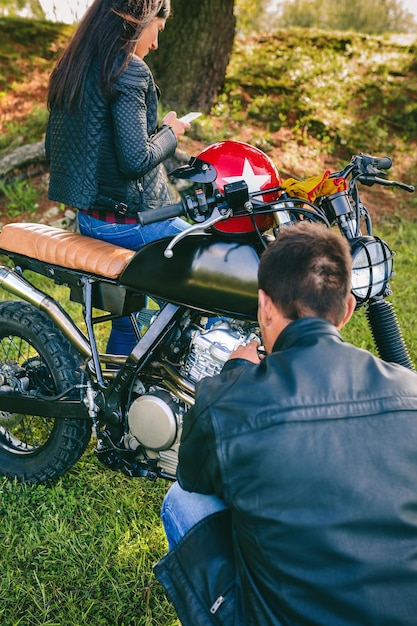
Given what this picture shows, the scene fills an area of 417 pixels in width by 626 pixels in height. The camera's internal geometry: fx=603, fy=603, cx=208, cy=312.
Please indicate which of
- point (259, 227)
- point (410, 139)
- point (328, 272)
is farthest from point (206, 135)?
point (328, 272)

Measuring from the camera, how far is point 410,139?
710 cm

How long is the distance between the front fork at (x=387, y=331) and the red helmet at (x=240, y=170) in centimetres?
54

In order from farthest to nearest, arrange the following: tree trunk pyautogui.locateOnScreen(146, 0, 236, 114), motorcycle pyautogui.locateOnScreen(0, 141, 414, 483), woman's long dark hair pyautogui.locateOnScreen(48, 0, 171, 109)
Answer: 1. tree trunk pyautogui.locateOnScreen(146, 0, 236, 114)
2. woman's long dark hair pyautogui.locateOnScreen(48, 0, 171, 109)
3. motorcycle pyautogui.locateOnScreen(0, 141, 414, 483)

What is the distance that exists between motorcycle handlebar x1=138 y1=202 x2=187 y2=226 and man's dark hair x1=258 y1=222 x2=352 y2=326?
0.48 m

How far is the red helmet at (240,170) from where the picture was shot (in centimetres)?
221

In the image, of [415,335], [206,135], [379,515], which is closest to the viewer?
[379,515]

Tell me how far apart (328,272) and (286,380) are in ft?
1.10

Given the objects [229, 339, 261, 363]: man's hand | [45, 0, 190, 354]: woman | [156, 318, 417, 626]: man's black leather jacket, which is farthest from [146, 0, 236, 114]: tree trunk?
[156, 318, 417, 626]: man's black leather jacket

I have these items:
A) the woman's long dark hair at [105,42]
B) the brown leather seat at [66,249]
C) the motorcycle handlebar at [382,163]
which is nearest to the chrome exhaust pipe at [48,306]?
the brown leather seat at [66,249]

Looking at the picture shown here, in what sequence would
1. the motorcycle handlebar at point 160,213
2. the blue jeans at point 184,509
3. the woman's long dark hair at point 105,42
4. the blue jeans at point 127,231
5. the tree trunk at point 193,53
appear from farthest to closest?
the tree trunk at point 193,53, the blue jeans at point 127,231, the woman's long dark hair at point 105,42, the motorcycle handlebar at point 160,213, the blue jeans at point 184,509

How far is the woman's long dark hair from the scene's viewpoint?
8.09 feet

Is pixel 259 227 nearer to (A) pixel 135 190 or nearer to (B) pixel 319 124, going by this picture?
(A) pixel 135 190

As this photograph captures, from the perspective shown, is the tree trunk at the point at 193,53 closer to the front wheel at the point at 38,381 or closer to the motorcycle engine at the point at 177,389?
the front wheel at the point at 38,381

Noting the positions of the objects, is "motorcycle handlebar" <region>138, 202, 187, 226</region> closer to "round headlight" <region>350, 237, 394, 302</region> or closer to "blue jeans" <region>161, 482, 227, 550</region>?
"round headlight" <region>350, 237, 394, 302</region>
